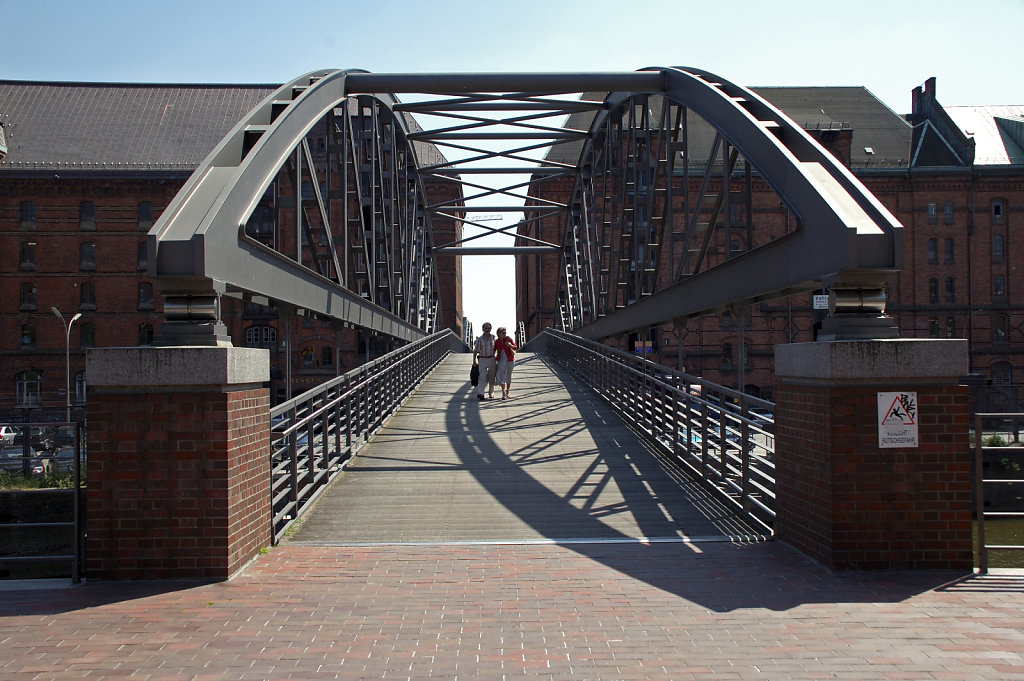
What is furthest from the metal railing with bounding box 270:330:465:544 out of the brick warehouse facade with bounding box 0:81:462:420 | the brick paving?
the brick warehouse facade with bounding box 0:81:462:420

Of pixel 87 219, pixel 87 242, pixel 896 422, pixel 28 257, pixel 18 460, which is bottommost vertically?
pixel 18 460

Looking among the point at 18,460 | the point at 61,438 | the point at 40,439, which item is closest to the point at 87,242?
the point at 40,439

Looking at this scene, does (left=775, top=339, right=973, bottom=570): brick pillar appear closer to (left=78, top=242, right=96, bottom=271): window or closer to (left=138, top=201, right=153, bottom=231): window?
(left=138, top=201, right=153, bottom=231): window

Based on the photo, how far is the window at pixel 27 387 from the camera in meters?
48.2

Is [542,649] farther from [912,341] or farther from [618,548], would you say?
[912,341]

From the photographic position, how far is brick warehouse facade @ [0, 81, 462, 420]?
4931cm

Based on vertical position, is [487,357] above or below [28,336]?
below

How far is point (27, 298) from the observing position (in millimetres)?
50531

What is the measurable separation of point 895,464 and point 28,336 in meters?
52.6

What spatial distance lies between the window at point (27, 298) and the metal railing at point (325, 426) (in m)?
39.8

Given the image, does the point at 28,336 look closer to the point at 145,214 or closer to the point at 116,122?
the point at 145,214

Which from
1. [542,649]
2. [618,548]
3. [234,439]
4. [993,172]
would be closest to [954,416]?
[618,548]

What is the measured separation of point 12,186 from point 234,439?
5083 centimetres

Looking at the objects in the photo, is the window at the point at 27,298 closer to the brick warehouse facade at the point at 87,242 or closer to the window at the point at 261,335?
the brick warehouse facade at the point at 87,242
